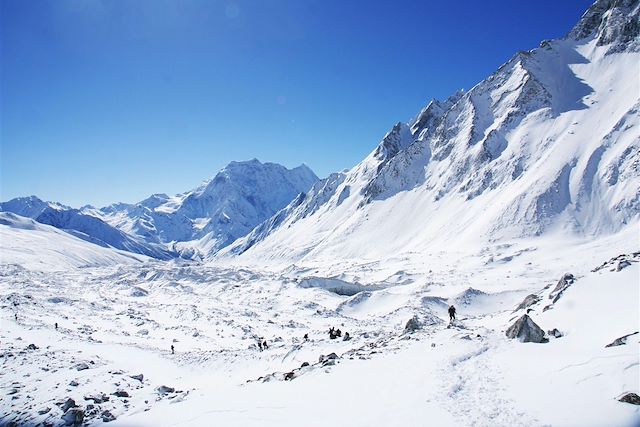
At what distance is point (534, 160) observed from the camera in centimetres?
13412

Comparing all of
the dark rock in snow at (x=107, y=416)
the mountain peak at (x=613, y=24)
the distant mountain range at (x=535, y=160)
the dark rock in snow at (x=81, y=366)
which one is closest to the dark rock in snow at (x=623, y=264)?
the dark rock in snow at (x=107, y=416)

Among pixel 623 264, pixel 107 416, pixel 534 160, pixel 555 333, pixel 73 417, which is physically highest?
pixel 534 160

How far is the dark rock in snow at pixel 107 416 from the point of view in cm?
1613

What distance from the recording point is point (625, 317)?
18.2m

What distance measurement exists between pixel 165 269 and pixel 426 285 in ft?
325

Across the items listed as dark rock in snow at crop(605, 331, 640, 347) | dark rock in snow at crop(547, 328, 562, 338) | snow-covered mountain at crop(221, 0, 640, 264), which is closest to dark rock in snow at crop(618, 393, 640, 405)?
dark rock in snow at crop(605, 331, 640, 347)

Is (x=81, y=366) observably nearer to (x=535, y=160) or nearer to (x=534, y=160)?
(x=535, y=160)

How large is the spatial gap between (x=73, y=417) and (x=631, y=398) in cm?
1876

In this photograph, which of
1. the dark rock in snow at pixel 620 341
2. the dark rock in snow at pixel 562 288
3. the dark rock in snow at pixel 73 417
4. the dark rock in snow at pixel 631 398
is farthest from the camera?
the dark rock in snow at pixel 562 288

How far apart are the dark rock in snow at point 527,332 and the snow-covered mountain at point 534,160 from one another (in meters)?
93.1

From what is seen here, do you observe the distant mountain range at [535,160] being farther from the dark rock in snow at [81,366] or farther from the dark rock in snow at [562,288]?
the dark rock in snow at [81,366]

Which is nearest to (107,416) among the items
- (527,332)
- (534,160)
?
(527,332)

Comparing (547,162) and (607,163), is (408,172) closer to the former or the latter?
(547,162)

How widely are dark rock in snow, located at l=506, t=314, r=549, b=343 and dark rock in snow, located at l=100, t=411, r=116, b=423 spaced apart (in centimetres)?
1740
